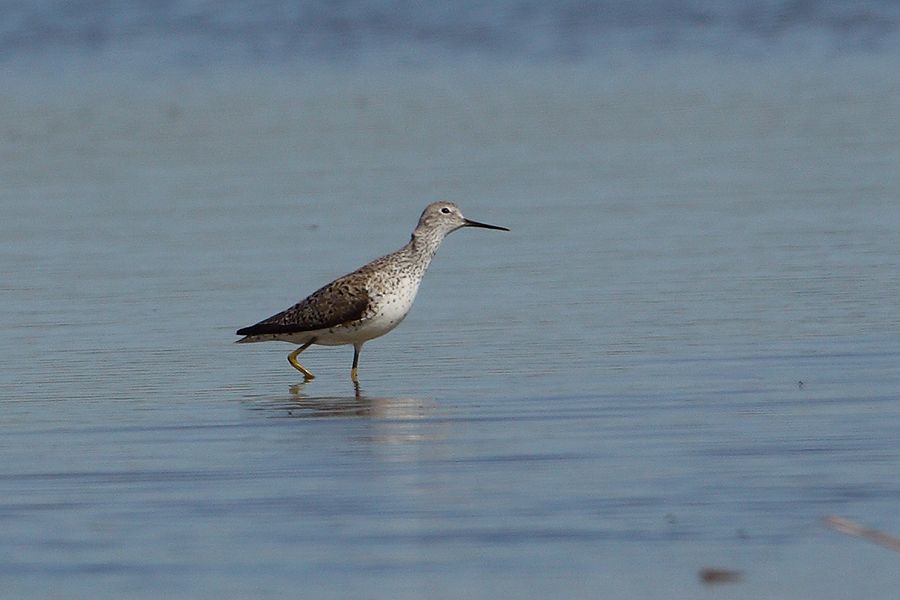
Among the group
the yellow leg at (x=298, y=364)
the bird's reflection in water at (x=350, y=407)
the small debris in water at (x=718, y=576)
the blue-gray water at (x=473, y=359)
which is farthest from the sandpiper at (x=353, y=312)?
the small debris in water at (x=718, y=576)

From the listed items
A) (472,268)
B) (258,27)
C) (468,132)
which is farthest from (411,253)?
(258,27)

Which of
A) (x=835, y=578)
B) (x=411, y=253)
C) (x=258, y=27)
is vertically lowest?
(x=835, y=578)

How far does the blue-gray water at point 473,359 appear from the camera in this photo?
6453 millimetres

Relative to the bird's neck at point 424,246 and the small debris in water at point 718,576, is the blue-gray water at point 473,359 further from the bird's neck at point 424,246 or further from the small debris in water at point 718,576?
the bird's neck at point 424,246

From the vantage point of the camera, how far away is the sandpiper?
408 inches

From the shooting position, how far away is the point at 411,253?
10.8 m

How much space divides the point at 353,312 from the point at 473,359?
71 centimetres

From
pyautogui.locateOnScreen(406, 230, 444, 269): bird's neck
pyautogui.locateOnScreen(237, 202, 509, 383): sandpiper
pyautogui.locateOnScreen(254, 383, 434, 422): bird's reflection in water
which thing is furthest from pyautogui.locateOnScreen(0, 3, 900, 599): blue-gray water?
pyautogui.locateOnScreen(406, 230, 444, 269): bird's neck

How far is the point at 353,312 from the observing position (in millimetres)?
10367

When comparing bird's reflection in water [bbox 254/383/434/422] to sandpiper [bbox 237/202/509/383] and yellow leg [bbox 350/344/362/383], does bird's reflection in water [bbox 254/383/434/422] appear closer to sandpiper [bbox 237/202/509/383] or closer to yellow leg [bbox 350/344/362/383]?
yellow leg [bbox 350/344/362/383]

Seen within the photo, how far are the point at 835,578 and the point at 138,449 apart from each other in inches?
131

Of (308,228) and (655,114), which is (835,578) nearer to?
(308,228)

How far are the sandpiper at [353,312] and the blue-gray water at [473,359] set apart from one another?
230 mm

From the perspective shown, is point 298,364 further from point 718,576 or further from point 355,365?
point 718,576
